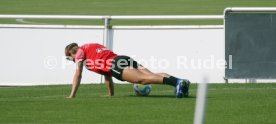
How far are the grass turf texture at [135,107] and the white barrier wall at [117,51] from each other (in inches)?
98.2

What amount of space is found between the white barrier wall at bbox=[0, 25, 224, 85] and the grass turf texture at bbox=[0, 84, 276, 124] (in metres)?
2.50

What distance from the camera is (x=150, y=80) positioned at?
1452 centimetres

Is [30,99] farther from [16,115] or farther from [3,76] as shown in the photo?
[3,76]

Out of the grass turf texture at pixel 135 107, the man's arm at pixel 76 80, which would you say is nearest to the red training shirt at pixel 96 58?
the man's arm at pixel 76 80

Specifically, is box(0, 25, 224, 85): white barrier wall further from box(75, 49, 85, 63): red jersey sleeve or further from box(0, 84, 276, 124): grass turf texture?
box(75, 49, 85, 63): red jersey sleeve

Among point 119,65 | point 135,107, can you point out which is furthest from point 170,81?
point 135,107

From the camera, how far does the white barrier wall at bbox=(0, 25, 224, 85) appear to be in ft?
62.4

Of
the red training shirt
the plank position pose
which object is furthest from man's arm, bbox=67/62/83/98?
the red training shirt

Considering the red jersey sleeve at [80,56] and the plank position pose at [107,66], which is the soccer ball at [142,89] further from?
the red jersey sleeve at [80,56]

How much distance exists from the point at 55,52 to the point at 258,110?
27.0 ft
